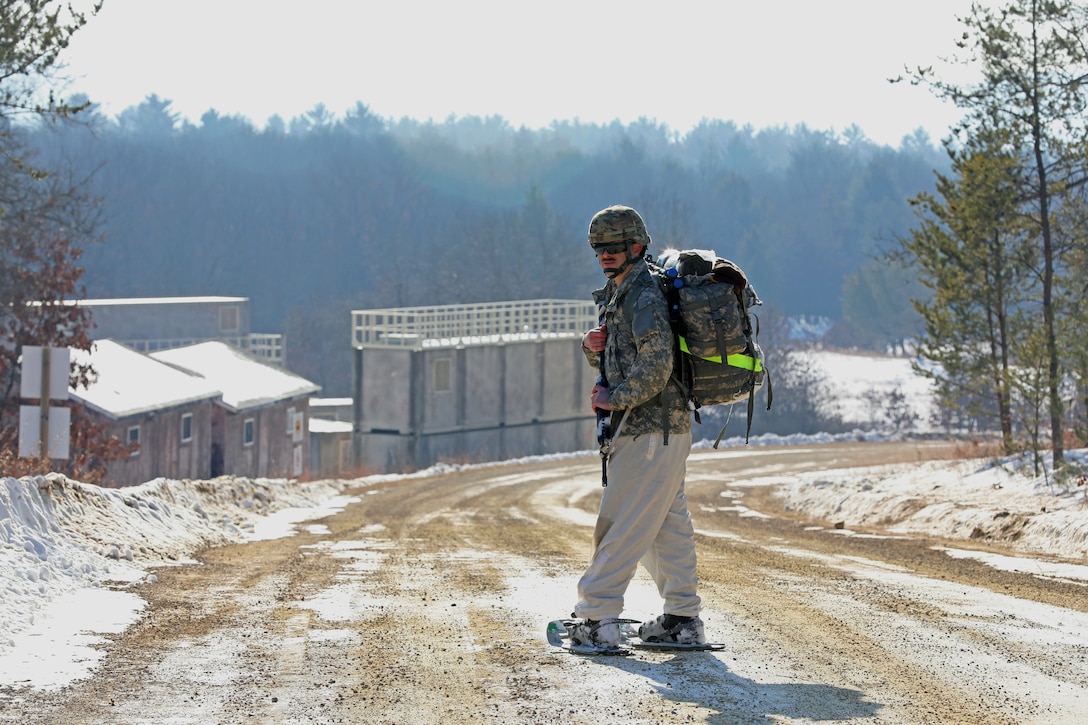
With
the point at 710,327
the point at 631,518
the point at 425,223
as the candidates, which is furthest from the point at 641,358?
the point at 425,223

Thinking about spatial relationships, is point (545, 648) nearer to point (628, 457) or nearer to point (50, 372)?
point (628, 457)

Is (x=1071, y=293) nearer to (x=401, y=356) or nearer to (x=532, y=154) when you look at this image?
(x=401, y=356)

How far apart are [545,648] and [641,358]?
1.60 metres

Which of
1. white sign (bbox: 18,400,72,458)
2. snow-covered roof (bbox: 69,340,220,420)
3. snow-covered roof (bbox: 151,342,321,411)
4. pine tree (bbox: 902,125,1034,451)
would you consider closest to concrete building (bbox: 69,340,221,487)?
snow-covered roof (bbox: 69,340,220,420)

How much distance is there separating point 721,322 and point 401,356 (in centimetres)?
4094

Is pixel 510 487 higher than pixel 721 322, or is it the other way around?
pixel 721 322

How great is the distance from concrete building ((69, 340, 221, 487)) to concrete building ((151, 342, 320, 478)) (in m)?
0.64

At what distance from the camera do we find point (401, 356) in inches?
1843

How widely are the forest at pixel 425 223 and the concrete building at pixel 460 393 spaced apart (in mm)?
55486

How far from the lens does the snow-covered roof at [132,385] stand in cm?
3014

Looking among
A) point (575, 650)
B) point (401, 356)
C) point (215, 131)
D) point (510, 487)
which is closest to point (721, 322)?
point (575, 650)

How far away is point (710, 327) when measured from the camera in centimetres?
638

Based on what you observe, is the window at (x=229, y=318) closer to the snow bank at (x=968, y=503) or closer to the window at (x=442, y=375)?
the window at (x=442, y=375)

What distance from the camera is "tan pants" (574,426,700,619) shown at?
6.52 metres
